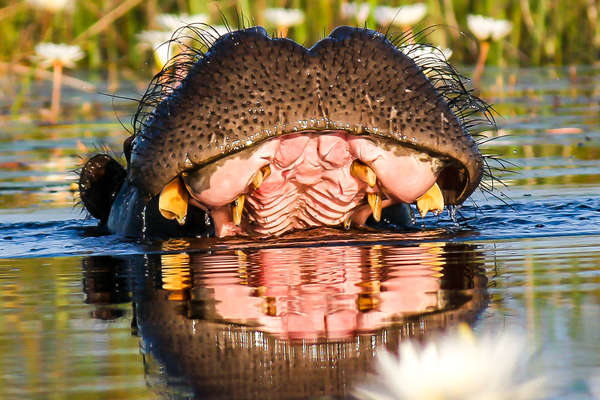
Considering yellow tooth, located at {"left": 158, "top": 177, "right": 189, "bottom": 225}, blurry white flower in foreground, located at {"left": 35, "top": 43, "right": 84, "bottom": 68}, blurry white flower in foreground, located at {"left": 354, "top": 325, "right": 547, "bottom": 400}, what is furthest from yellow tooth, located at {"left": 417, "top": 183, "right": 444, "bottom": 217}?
blurry white flower in foreground, located at {"left": 35, "top": 43, "right": 84, "bottom": 68}

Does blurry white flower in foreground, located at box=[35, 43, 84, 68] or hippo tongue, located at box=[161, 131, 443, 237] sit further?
blurry white flower in foreground, located at box=[35, 43, 84, 68]

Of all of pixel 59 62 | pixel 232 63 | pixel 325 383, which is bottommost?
pixel 325 383

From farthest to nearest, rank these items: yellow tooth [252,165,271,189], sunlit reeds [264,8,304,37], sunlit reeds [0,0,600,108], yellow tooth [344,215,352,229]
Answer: sunlit reeds [0,0,600,108]
sunlit reeds [264,8,304,37]
yellow tooth [344,215,352,229]
yellow tooth [252,165,271,189]

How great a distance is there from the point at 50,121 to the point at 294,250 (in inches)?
294

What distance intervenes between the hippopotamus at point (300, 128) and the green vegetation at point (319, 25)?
8.16m

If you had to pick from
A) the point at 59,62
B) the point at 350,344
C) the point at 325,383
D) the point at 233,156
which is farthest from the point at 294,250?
the point at 59,62

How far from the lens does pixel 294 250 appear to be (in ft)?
13.8

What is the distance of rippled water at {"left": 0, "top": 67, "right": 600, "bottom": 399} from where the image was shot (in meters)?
2.38

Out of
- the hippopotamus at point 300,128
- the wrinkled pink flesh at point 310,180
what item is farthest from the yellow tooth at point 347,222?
the hippopotamus at point 300,128

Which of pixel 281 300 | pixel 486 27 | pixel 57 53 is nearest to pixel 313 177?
pixel 281 300

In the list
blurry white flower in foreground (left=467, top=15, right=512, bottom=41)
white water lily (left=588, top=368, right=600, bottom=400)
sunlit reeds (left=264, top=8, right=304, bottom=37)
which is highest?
sunlit reeds (left=264, top=8, right=304, bottom=37)

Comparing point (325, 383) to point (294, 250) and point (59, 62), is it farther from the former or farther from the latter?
point (59, 62)

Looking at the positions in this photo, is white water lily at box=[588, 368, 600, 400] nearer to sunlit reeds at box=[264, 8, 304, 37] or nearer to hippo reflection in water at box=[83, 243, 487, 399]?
hippo reflection in water at box=[83, 243, 487, 399]

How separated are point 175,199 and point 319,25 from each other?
957cm
